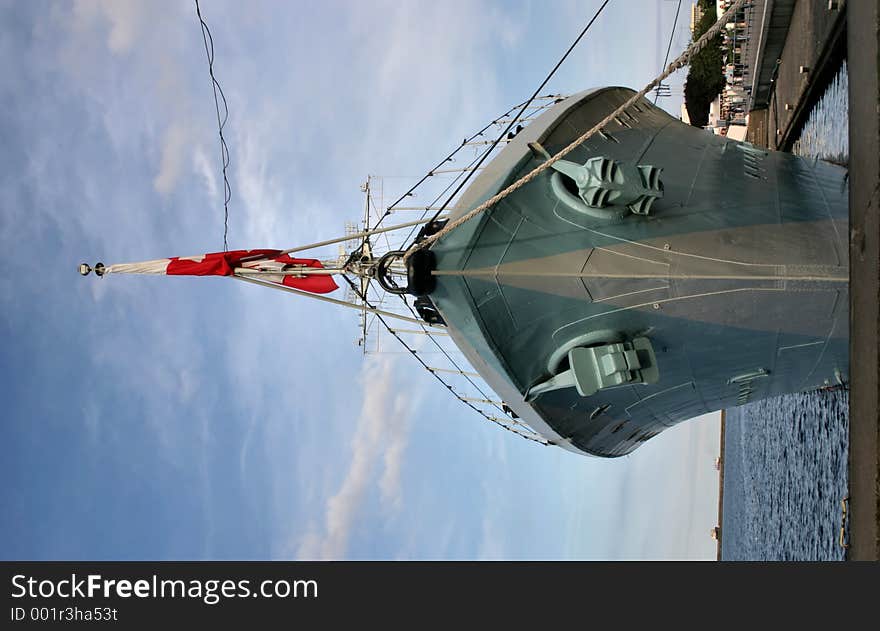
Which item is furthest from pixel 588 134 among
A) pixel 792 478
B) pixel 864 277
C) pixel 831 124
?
pixel 792 478

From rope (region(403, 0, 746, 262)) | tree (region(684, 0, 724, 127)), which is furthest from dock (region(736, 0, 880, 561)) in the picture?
tree (region(684, 0, 724, 127))

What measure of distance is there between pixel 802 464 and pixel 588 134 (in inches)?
757

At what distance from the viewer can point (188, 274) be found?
9.98 metres

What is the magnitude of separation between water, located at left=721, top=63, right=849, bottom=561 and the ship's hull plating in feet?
18.9

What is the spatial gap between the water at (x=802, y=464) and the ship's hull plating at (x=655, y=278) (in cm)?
575

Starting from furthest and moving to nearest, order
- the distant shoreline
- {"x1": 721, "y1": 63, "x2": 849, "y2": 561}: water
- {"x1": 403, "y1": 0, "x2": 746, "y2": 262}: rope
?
the distant shoreline
{"x1": 721, "y1": 63, "x2": 849, "y2": 561}: water
{"x1": 403, "y1": 0, "x2": 746, "y2": 262}: rope

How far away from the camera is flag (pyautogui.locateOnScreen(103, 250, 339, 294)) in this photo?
9859 millimetres

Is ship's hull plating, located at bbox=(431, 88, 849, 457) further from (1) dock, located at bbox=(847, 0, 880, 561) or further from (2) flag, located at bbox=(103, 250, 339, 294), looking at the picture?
(2) flag, located at bbox=(103, 250, 339, 294)

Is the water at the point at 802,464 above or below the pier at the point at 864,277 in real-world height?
above

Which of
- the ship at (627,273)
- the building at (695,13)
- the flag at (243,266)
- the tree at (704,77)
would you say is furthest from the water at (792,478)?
the building at (695,13)

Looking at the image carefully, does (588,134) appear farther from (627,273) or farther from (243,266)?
(243,266)

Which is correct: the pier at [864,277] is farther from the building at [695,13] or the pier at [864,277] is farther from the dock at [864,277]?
the building at [695,13]

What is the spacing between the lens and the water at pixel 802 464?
Result: 15977mm
